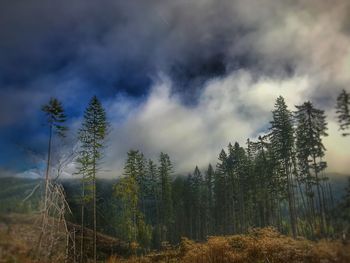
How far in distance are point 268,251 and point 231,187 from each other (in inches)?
1995

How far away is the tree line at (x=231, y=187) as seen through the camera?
3029 centimetres

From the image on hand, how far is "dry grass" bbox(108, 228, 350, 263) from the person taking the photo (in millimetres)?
10766

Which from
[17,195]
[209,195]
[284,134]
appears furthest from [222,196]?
[17,195]

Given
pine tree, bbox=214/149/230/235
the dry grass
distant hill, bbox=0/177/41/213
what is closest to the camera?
the dry grass

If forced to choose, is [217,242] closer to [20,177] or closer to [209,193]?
[20,177]

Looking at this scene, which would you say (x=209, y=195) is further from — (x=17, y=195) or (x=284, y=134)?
(x=17, y=195)

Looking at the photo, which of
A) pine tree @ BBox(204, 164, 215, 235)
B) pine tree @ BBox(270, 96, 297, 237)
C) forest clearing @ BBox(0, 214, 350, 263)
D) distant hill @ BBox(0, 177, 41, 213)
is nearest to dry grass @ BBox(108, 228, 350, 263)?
forest clearing @ BBox(0, 214, 350, 263)

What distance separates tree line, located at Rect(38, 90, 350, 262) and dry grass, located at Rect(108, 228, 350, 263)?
1555 mm

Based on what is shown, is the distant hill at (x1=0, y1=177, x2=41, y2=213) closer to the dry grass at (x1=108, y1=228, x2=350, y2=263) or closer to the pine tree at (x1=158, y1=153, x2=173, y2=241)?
the dry grass at (x1=108, y1=228, x2=350, y2=263)

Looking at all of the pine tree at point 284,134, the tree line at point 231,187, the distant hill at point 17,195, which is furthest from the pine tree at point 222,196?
the distant hill at point 17,195

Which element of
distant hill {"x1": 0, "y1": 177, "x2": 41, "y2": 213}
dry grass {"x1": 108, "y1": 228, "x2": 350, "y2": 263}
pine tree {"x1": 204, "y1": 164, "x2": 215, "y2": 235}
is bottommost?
dry grass {"x1": 108, "y1": 228, "x2": 350, "y2": 263}

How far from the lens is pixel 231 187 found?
2608 inches

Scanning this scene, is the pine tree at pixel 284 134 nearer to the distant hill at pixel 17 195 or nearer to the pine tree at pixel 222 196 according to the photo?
the pine tree at pixel 222 196

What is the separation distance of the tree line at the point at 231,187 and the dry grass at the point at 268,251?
5.10ft
